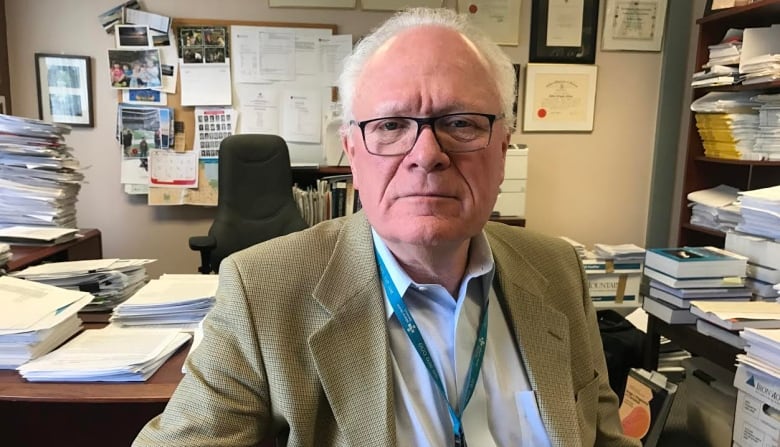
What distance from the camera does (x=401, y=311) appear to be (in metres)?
0.92

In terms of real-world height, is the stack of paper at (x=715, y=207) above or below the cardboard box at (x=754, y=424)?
above

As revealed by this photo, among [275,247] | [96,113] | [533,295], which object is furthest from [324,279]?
[96,113]

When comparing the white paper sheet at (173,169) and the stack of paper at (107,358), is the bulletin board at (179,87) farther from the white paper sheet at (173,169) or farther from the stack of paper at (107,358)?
the stack of paper at (107,358)

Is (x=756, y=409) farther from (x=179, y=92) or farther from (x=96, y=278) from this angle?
(x=179, y=92)

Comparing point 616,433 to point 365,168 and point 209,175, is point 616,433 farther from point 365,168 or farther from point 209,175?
point 209,175

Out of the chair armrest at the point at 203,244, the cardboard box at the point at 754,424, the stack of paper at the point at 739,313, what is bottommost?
the cardboard box at the point at 754,424

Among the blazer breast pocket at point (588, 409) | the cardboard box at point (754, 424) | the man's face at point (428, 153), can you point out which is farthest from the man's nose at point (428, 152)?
the cardboard box at point (754, 424)

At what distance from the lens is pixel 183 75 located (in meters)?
3.04

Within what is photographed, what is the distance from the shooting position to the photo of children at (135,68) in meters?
2.99

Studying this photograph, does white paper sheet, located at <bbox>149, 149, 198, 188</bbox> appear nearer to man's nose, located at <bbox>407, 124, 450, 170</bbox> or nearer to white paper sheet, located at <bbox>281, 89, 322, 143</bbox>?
white paper sheet, located at <bbox>281, 89, 322, 143</bbox>

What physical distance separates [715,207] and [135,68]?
3286mm

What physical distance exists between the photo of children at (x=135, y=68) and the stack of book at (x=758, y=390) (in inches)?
121

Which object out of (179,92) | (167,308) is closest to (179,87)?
(179,92)

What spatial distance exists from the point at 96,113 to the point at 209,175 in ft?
2.41
